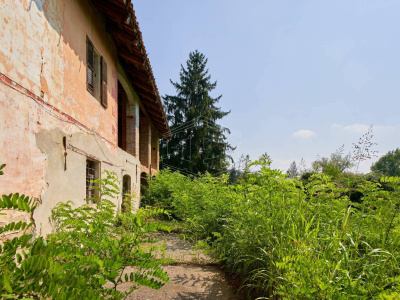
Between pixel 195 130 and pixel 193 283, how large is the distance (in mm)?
23247

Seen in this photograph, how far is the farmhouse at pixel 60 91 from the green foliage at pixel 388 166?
4019mm

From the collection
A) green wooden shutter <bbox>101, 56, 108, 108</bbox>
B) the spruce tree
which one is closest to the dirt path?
green wooden shutter <bbox>101, 56, 108, 108</bbox>

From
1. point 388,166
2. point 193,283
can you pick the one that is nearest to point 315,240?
point 193,283

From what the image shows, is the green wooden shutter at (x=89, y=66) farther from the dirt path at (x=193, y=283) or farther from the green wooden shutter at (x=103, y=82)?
the dirt path at (x=193, y=283)

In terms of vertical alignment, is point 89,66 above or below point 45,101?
above

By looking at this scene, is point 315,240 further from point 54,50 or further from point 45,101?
point 54,50

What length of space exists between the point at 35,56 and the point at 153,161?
39.4 ft

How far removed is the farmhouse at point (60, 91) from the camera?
9.30ft

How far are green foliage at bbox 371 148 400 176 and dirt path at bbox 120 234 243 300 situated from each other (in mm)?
2386

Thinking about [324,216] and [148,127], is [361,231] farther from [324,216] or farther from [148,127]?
[148,127]

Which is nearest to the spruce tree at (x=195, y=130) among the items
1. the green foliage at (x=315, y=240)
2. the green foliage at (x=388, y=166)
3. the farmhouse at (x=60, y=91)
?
the green foliage at (x=388, y=166)

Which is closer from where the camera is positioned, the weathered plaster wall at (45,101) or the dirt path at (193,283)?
the weathered plaster wall at (45,101)

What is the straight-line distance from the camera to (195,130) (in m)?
26.3

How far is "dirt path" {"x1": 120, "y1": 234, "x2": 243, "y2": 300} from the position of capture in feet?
10.1
